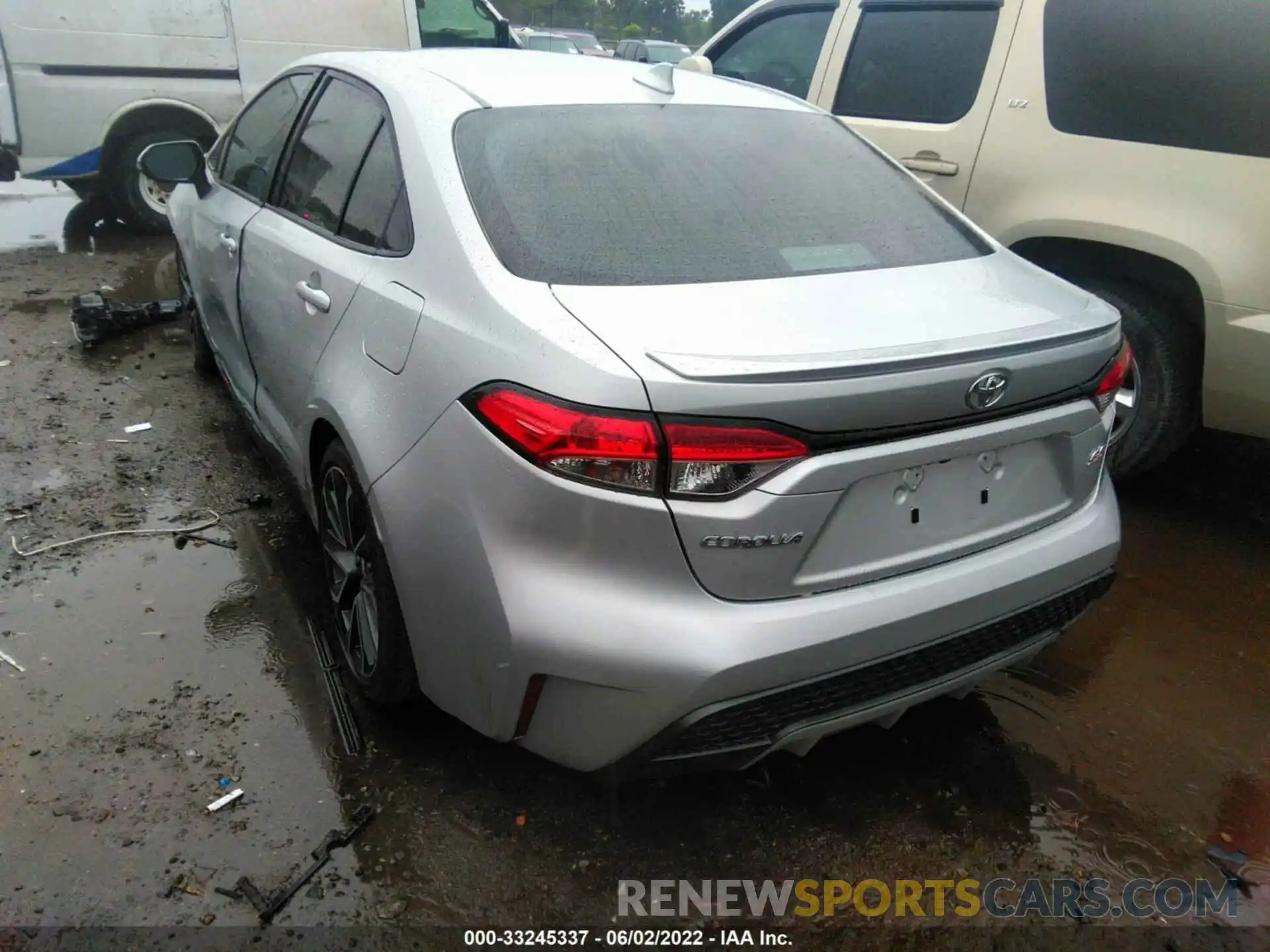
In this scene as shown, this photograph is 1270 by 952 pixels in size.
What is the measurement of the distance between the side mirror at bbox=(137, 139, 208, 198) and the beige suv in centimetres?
220

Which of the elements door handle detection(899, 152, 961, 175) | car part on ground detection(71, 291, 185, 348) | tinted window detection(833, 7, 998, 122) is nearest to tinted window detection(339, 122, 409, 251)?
door handle detection(899, 152, 961, 175)

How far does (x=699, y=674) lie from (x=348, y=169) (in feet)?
5.95

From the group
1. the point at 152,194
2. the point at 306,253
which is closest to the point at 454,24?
the point at 152,194

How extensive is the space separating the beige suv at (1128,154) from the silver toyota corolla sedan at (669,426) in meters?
1.19

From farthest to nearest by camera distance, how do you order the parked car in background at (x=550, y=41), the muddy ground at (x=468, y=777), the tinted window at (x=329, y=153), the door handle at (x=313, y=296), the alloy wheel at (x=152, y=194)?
the parked car in background at (x=550, y=41), the alloy wheel at (x=152, y=194), the tinted window at (x=329, y=153), the door handle at (x=313, y=296), the muddy ground at (x=468, y=777)

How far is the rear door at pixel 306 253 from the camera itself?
2508 mm

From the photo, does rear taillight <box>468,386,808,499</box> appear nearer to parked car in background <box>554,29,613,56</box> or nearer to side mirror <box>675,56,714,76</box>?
side mirror <box>675,56,714,76</box>

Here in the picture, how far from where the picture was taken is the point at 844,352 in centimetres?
175

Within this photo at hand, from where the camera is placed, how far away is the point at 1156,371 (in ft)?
11.7

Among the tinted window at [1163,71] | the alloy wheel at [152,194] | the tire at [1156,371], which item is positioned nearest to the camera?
the tinted window at [1163,71]

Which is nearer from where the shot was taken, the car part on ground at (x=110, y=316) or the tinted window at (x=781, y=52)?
the tinted window at (x=781, y=52)

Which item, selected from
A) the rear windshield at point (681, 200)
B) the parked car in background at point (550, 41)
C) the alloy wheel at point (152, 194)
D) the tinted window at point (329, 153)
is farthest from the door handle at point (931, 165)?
the parked car in background at point (550, 41)

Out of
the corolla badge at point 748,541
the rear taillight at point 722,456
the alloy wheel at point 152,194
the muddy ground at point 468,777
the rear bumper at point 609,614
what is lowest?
the alloy wheel at point 152,194

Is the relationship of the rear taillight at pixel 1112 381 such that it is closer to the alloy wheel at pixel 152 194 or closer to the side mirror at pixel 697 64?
the side mirror at pixel 697 64
